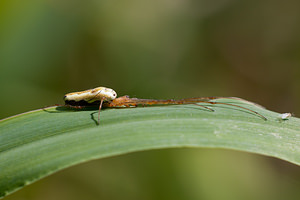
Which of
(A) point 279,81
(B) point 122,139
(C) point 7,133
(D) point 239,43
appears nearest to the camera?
(B) point 122,139

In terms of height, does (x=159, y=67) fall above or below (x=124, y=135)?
above

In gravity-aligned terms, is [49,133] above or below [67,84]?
below

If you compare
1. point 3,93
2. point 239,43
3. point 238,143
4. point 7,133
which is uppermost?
point 239,43

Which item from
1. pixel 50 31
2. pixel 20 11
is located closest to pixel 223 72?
pixel 50 31

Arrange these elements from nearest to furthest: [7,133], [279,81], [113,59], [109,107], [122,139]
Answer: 1. [122,139]
2. [7,133]
3. [109,107]
4. [113,59]
5. [279,81]

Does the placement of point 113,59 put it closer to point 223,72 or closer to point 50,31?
point 50,31
